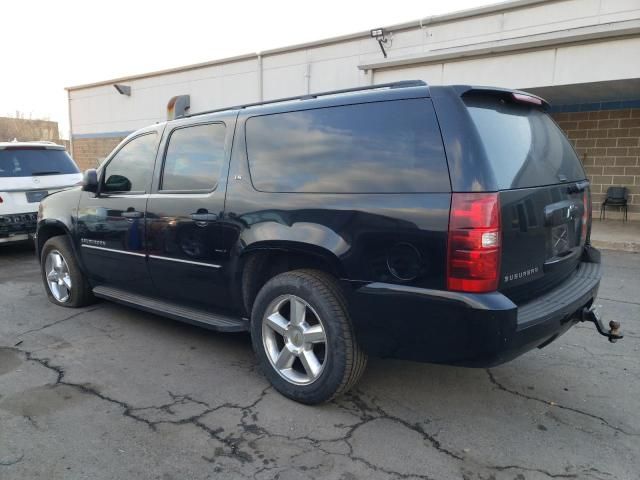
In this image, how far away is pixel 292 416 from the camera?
2.88 m

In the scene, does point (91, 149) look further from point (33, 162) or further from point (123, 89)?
point (33, 162)

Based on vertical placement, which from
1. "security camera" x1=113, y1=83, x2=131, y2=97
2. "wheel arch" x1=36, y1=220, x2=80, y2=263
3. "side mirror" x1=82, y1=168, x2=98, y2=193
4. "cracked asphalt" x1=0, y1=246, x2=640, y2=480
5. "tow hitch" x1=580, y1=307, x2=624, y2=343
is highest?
"security camera" x1=113, y1=83, x2=131, y2=97

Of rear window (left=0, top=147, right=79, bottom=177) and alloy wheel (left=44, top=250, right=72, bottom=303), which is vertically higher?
rear window (left=0, top=147, right=79, bottom=177)

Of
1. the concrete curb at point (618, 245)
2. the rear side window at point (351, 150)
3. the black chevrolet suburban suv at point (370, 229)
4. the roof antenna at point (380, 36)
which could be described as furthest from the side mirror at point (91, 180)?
the roof antenna at point (380, 36)

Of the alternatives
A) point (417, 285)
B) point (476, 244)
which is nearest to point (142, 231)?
point (417, 285)

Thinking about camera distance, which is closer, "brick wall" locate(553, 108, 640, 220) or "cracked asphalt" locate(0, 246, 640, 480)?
"cracked asphalt" locate(0, 246, 640, 480)

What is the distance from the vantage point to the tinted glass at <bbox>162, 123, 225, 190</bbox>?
3.49 m

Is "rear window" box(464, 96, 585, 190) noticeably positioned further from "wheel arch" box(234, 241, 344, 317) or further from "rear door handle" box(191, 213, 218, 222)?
"rear door handle" box(191, 213, 218, 222)

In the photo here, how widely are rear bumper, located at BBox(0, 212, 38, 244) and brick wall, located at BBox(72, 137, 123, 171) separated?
48.9ft

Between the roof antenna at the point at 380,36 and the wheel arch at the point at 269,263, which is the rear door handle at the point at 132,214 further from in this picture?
the roof antenna at the point at 380,36

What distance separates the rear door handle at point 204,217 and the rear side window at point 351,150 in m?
0.42

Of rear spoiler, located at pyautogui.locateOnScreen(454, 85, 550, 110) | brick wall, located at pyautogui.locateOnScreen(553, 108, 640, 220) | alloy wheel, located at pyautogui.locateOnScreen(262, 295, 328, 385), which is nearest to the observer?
rear spoiler, located at pyautogui.locateOnScreen(454, 85, 550, 110)

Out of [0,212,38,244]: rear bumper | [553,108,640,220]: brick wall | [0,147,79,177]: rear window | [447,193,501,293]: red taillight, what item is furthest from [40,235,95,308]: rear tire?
[553,108,640,220]: brick wall

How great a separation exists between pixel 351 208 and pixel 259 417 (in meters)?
1.39
